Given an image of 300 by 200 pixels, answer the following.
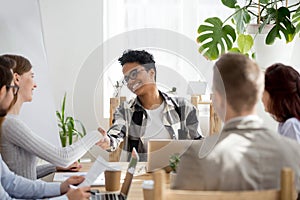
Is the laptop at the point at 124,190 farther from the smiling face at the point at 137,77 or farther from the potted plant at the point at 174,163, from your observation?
the smiling face at the point at 137,77

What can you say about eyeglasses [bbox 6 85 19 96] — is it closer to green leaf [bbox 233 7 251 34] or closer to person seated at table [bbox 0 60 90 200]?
person seated at table [bbox 0 60 90 200]

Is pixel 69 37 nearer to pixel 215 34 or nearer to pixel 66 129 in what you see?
pixel 66 129

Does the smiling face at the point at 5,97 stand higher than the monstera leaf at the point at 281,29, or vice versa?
the monstera leaf at the point at 281,29

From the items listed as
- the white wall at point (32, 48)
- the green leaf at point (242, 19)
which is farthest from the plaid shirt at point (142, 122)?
the green leaf at point (242, 19)

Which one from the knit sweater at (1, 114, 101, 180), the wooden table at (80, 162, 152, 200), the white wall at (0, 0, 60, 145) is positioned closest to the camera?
the wooden table at (80, 162, 152, 200)

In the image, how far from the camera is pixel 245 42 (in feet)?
13.1

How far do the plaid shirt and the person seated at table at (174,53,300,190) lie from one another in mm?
1198

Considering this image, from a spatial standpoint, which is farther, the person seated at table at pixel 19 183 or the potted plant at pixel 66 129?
the potted plant at pixel 66 129

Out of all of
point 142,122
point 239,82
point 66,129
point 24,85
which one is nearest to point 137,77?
point 142,122

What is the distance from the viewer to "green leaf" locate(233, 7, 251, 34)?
13.0 ft

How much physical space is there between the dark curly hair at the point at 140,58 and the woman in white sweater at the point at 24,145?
1.31 feet

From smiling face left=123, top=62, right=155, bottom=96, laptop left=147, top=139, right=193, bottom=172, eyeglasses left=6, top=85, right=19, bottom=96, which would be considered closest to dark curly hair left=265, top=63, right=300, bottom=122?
laptop left=147, top=139, right=193, bottom=172

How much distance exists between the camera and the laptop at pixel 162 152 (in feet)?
8.37

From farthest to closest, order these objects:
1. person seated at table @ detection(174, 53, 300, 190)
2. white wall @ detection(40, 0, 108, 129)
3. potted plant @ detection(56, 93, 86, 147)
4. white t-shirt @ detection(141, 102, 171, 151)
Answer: white wall @ detection(40, 0, 108, 129), potted plant @ detection(56, 93, 86, 147), white t-shirt @ detection(141, 102, 171, 151), person seated at table @ detection(174, 53, 300, 190)
